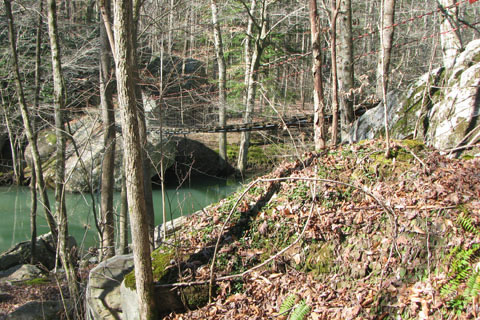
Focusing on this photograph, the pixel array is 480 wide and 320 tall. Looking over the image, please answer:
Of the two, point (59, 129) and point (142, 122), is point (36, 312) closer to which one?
point (59, 129)

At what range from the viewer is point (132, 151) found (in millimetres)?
3225

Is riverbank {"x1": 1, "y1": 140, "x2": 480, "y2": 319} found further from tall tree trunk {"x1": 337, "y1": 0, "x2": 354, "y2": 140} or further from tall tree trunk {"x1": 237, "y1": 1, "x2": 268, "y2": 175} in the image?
tall tree trunk {"x1": 237, "y1": 1, "x2": 268, "y2": 175}

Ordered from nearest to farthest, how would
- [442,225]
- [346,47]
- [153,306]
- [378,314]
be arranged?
[378,314] < [442,225] < [153,306] < [346,47]

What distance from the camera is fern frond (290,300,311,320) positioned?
2.75 metres

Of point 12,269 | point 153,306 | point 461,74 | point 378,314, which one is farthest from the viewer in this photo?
point 12,269

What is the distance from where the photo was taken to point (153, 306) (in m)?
3.32

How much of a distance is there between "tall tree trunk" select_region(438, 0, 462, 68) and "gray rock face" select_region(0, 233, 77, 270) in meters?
7.16

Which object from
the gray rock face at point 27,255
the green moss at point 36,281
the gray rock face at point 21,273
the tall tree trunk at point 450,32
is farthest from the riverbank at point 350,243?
the gray rock face at point 27,255

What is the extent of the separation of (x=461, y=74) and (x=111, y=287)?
4424mm

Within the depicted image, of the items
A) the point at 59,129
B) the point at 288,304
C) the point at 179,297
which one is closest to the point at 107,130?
the point at 59,129

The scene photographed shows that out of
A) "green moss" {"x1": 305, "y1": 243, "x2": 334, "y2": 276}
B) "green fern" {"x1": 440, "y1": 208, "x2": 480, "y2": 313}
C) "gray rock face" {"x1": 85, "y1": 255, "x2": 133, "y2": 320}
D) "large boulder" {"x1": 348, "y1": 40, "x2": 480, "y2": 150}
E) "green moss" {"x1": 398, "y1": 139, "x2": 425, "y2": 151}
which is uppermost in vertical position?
"large boulder" {"x1": 348, "y1": 40, "x2": 480, "y2": 150}

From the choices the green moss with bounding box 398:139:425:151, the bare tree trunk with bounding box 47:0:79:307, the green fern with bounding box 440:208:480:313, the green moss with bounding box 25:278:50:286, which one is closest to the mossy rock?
the green fern with bounding box 440:208:480:313

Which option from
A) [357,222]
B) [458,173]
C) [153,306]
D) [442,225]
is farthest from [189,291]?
[458,173]

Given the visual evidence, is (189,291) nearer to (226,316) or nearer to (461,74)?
(226,316)
